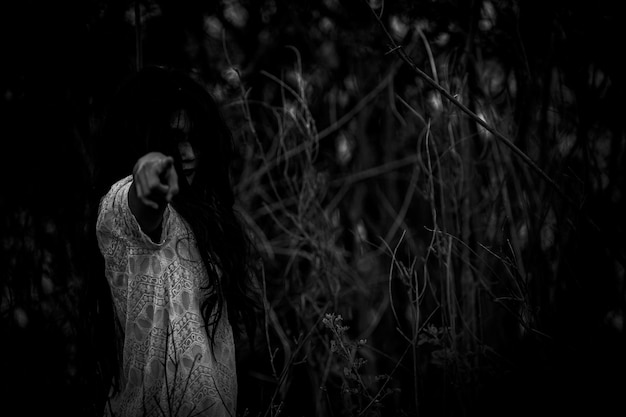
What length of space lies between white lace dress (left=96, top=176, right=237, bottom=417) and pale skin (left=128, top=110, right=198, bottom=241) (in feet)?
0.17

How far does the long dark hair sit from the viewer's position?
1.13 metres

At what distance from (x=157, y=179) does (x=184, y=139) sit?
37 cm

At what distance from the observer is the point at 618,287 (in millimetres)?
1585

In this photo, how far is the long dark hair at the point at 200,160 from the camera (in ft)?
3.72

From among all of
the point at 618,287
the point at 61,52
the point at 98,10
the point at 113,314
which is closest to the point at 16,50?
the point at 61,52

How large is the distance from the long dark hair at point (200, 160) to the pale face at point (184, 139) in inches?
0.5

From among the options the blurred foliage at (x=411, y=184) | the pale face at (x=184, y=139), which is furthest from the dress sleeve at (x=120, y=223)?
the blurred foliage at (x=411, y=184)

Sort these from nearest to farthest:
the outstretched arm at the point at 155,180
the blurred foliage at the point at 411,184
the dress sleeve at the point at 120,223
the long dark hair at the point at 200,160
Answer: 1. the outstretched arm at the point at 155,180
2. the dress sleeve at the point at 120,223
3. the long dark hair at the point at 200,160
4. the blurred foliage at the point at 411,184

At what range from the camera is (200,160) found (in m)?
1.23

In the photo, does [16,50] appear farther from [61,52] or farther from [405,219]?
[405,219]

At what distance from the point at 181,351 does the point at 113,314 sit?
252 millimetres

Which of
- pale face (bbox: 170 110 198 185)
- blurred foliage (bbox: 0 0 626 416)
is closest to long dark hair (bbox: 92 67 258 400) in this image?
pale face (bbox: 170 110 198 185)

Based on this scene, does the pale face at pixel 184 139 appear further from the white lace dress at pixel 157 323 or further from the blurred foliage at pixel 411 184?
the blurred foliage at pixel 411 184

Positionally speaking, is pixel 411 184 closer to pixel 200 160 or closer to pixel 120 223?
pixel 200 160
